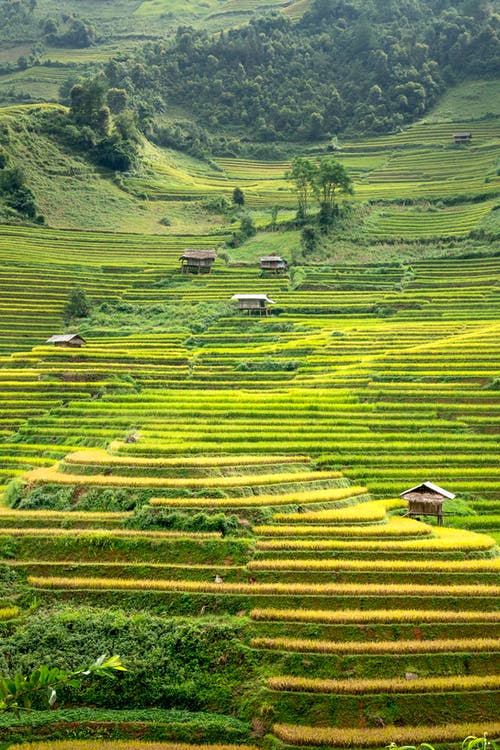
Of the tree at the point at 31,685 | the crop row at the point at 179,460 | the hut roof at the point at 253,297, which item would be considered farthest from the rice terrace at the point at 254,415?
the hut roof at the point at 253,297

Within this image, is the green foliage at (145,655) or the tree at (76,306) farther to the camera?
the tree at (76,306)

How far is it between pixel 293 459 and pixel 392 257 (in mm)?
38151

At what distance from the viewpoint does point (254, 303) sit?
180 feet

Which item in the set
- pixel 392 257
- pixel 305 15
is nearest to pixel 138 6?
pixel 305 15

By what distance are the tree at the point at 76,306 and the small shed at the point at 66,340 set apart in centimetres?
657

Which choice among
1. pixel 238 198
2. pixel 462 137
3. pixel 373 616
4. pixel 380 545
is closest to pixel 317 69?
pixel 462 137

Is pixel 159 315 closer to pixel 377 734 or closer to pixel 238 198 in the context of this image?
pixel 238 198

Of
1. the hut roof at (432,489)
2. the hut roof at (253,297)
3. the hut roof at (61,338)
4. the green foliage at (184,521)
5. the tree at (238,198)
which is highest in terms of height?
the tree at (238,198)

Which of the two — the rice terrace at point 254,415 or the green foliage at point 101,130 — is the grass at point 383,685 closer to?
the rice terrace at point 254,415

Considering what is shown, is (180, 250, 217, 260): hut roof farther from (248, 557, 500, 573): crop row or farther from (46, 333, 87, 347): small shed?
(248, 557, 500, 573): crop row

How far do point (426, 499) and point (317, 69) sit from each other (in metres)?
101

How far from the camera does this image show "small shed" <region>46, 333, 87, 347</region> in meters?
47.8

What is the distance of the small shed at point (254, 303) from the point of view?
54281mm

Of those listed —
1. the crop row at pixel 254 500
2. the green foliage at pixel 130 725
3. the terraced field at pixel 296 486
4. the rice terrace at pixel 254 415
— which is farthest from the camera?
the crop row at pixel 254 500
